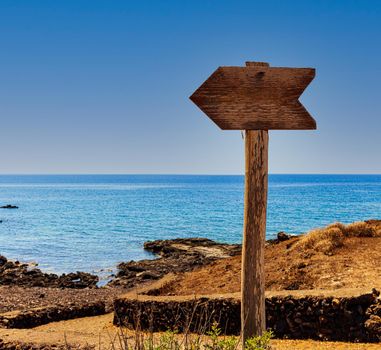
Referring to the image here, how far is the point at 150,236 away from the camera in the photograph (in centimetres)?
5225

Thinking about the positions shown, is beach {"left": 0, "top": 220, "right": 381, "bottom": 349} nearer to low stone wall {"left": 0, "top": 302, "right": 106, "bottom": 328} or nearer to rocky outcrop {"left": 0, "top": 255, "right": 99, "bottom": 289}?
low stone wall {"left": 0, "top": 302, "right": 106, "bottom": 328}

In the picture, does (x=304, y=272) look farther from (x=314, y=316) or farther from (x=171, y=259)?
(x=171, y=259)

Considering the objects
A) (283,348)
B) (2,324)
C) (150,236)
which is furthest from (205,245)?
(283,348)

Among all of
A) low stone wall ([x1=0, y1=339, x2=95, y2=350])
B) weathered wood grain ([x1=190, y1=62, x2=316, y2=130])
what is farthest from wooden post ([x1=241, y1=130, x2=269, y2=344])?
low stone wall ([x1=0, y1=339, x2=95, y2=350])

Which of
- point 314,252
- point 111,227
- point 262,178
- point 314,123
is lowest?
point 111,227

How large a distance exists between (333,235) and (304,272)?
2257mm

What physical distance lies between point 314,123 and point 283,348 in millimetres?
4522

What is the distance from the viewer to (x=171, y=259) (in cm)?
3388

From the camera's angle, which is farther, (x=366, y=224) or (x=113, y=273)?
(x=113, y=273)

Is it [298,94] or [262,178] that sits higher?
[298,94]

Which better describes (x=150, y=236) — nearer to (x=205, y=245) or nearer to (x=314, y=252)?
(x=205, y=245)

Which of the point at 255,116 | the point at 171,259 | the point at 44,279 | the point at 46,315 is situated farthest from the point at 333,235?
the point at 171,259

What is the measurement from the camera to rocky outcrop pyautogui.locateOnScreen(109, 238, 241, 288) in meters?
27.7

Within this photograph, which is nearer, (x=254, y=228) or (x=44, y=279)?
(x=254, y=228)
